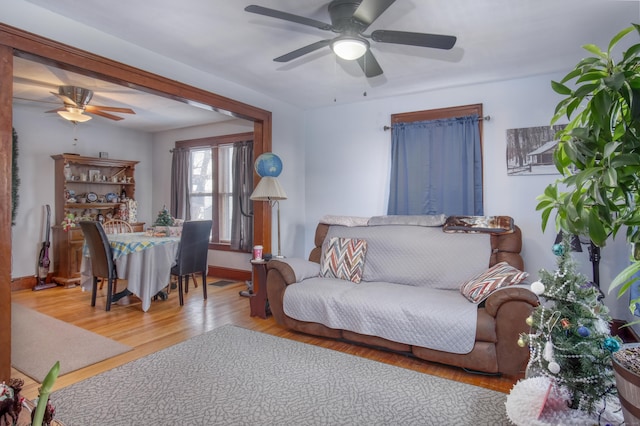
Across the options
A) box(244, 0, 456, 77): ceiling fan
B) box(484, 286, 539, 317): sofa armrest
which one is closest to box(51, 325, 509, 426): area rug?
box(484, 286, 539, 317): sofa armrest

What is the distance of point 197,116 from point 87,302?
9.55ft

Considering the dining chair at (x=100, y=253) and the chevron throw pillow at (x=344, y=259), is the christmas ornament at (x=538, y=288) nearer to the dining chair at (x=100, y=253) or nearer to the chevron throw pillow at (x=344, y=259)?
the chevron throw pillow at (x=344, y=259)

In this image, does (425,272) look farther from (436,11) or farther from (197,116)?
(197,116)

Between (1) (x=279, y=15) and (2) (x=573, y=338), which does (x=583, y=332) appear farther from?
(1) (x=279, y=15)

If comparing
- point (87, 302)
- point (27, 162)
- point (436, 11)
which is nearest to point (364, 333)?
point (436, 11)

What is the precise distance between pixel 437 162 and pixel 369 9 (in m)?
2.38

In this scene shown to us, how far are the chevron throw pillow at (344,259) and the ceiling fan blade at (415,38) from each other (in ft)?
6.46

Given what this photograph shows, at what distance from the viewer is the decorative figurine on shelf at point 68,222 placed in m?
5.11

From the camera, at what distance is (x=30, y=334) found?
3189 millimetres

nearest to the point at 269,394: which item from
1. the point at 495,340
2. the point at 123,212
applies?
the point at 495,340

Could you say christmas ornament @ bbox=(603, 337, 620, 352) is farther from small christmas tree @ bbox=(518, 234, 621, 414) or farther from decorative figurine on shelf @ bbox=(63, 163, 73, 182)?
decorative figurine on shelf @ bbox=(63, 163, 73, 182)

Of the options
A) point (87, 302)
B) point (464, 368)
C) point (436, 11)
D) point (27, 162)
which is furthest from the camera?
point (27, 162)

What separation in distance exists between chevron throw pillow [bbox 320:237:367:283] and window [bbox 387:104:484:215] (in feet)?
2.83

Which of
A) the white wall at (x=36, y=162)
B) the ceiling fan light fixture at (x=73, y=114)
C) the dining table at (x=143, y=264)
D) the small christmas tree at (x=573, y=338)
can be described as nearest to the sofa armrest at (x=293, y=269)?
the dining table at (x=143, y=264)
